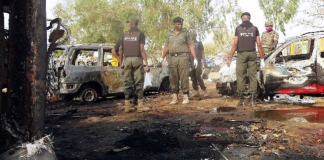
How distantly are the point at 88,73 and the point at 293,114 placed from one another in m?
5.11

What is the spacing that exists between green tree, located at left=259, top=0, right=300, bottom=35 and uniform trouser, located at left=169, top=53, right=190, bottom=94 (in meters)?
24.1

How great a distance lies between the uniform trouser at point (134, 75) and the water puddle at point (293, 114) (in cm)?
231

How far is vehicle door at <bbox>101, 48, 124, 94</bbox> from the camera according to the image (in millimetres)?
8477

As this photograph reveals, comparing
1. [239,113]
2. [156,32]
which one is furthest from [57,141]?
[156,32]

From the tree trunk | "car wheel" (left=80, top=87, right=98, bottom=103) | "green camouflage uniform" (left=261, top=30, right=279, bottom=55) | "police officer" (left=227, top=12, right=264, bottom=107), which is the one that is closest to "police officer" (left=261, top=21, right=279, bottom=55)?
"green camouflage uniform" (left=261, top=30, right=279, bottom=55)

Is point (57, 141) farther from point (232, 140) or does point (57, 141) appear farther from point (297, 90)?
point (297, 90)

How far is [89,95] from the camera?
8320mm

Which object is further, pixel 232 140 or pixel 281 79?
pixel 281 79

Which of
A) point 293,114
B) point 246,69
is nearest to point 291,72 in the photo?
point 246,69

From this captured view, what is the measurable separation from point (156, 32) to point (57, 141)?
23695 millimetres

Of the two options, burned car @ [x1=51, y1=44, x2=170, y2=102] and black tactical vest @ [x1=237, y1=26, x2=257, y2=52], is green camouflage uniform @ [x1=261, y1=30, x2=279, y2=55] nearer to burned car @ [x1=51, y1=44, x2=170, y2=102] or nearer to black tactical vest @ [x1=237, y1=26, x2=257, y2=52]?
black tactical vest @ [x1=237, y1=26, x2=257, y2=52]

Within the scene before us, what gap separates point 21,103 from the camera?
1684 mm

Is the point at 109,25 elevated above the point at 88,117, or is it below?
above

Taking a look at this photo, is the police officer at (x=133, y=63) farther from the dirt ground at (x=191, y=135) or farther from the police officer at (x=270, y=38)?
the police officer at (x=270, y=38)
